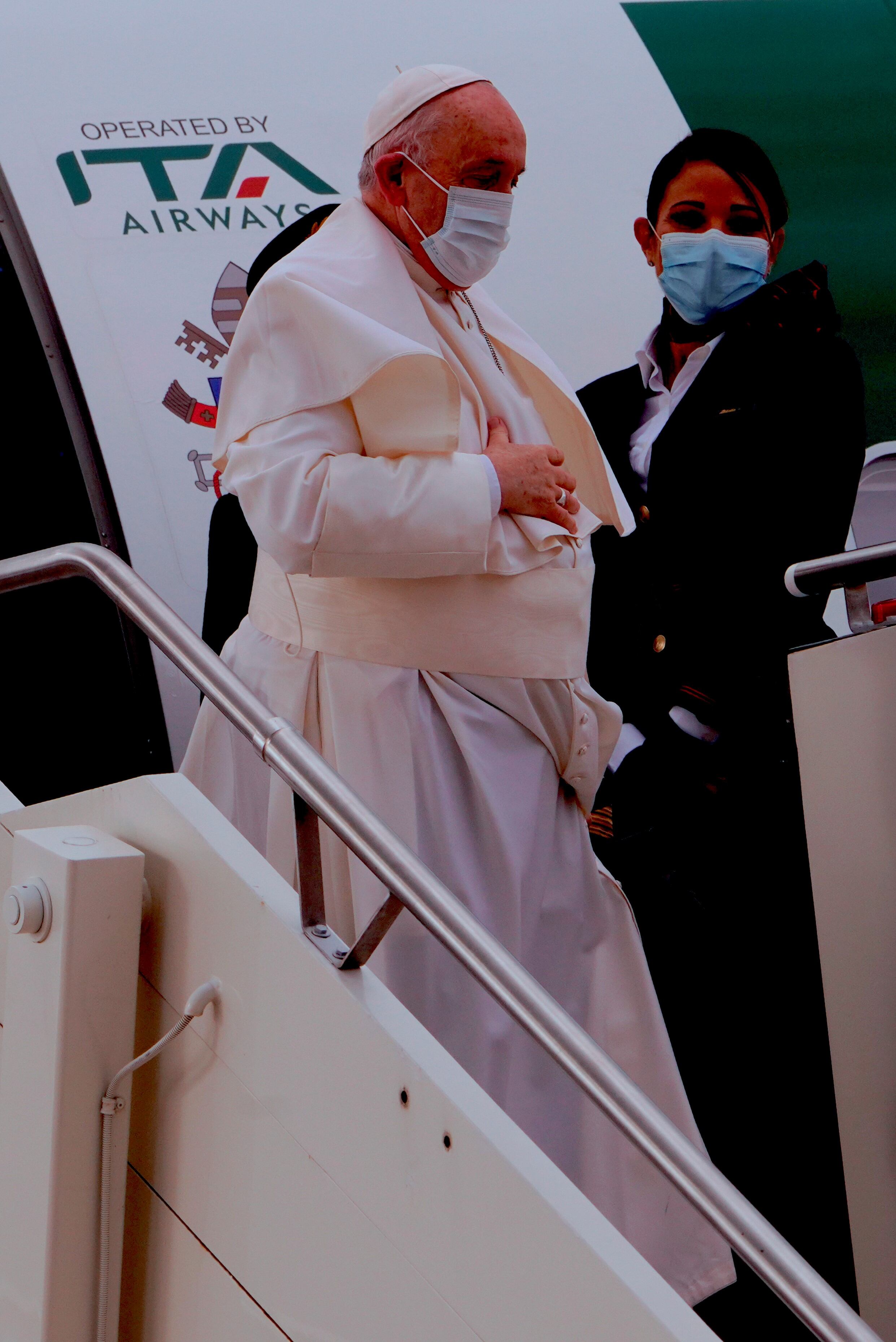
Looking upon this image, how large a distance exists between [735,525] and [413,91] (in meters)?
1.07

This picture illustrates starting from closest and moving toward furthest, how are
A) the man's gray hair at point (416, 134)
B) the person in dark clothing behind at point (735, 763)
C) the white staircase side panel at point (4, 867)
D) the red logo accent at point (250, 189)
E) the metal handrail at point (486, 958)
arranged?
the metal handrail at point (486, 958) < the white staircase side panel at point (4, 867) < the man's gray hair at point (416, 134) < the person in dark clothing behind at point (735, 763) < the red logo accent at point (250, 189)

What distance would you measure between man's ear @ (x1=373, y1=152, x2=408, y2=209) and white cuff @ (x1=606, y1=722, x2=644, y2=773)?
1.16m

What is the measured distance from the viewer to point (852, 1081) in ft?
7.61

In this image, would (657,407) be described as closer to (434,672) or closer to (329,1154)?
(434,672)

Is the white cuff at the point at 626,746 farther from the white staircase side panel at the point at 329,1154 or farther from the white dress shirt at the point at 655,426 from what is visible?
the white staircase side panel at the point at 329,1154

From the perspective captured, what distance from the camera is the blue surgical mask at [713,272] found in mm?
3072

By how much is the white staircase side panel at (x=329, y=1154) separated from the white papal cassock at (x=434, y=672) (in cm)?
46

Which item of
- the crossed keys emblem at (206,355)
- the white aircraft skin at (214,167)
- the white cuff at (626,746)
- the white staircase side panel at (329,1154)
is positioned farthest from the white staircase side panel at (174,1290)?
the crossed keys emblem at (206,355)

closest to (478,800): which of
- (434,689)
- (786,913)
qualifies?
(434,689)

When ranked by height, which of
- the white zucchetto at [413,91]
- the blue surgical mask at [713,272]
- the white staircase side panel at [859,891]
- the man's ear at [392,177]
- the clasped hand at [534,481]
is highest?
the white zucchetto at [413,91]

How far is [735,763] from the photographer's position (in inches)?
111

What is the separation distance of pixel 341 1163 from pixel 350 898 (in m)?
0.67

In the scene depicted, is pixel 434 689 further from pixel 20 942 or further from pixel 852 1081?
pixel 852 1081

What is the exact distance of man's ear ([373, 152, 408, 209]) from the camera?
7.18 ft
